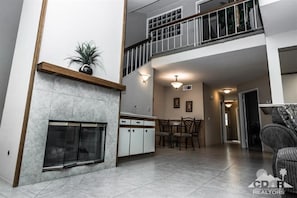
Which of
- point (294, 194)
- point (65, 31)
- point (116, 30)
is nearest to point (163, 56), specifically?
point (116, 30)

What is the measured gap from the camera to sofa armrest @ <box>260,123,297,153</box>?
4.89 feet

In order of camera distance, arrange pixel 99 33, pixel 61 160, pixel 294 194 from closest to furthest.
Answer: pixel 294 194
pixel 61 160
pixel 99 33

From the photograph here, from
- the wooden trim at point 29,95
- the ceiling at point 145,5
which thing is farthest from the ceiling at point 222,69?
the wooden trim at point 29,95

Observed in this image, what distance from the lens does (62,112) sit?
216cm

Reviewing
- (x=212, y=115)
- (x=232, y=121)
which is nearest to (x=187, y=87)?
(x=212, y=115)

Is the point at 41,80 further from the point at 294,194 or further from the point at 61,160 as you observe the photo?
the point at 294,194

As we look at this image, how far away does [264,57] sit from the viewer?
13.5 ft

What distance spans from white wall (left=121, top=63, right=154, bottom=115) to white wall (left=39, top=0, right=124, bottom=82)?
1.44 m

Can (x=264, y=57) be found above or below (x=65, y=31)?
above

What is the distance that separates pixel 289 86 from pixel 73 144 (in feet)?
12.4

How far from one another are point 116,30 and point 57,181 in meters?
2.52

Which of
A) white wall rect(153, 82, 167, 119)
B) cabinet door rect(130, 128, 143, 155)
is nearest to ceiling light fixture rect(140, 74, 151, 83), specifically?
cabinet door rect(130, 128, 143, 155)

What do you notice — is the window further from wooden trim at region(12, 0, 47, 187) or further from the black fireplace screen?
A: the black fireplace screen

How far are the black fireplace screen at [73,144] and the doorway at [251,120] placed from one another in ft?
18.4
